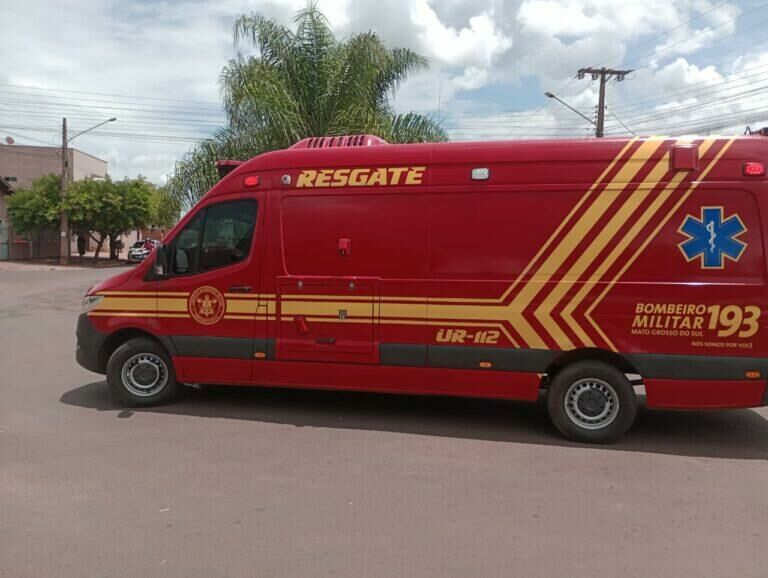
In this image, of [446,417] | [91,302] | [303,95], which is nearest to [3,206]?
[303,95]

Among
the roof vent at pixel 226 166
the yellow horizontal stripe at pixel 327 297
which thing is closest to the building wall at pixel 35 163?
the roof vent at pixel 226 166

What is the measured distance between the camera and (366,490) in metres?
4.31

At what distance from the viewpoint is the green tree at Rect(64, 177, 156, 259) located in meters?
33.3

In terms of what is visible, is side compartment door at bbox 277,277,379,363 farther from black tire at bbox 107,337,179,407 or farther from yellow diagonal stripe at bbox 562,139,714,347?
yellow diagonal stripe at bbox 562,139,714,347

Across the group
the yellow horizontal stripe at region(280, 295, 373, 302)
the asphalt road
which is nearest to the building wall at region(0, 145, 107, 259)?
the yellow horizontal stripe at region(280, 295, 373, 302)

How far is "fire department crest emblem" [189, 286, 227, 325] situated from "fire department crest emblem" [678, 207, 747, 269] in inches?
163

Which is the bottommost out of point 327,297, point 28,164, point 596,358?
point 596,358

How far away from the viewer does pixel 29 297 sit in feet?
58.5

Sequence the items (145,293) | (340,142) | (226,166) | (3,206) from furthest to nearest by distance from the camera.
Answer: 1. (3,206)
2. (226,166)
3. (340,142)
4. (145,293)

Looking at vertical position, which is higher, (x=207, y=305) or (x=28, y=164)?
(x=28, y=164)

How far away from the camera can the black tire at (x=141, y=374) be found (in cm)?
631

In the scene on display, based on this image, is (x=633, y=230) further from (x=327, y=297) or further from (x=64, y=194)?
(x=64, y=194)

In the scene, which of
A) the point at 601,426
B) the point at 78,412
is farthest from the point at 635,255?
the point at 78,412

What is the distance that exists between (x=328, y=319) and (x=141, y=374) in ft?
6.73
